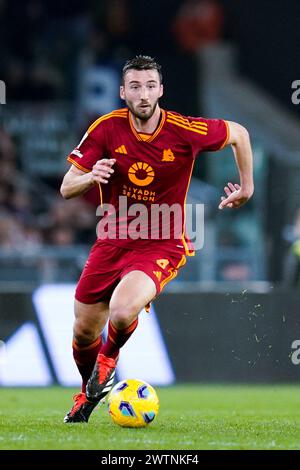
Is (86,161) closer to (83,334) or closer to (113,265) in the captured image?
(113,265)

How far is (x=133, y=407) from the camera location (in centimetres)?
713

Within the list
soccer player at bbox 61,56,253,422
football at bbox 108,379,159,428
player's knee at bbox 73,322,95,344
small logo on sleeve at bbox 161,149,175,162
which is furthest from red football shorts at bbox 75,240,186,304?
football at bbox 108,379,159,428

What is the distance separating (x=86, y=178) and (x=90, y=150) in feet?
1.18

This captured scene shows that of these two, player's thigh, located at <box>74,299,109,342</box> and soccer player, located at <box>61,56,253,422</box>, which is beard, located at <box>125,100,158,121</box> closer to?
soccer player, located at <box>61,56,253,422</box>

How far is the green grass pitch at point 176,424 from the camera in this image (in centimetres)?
629

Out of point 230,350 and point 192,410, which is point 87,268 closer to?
point 192,410

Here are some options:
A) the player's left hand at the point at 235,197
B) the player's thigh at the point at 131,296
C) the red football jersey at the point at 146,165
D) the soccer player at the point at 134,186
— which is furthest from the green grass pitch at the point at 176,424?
the player's left hand at the point at 235,197

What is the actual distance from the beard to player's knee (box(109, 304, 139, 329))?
1.21m

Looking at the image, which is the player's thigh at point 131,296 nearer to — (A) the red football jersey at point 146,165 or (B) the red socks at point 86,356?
(A) the red football jersey at point 146,165

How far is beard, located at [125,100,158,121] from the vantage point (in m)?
7.31

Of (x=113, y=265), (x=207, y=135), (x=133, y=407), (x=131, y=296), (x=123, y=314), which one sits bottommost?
(x=133, y=407)

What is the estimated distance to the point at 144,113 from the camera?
732 cm

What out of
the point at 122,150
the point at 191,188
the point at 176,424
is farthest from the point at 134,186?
the point at 191,188
